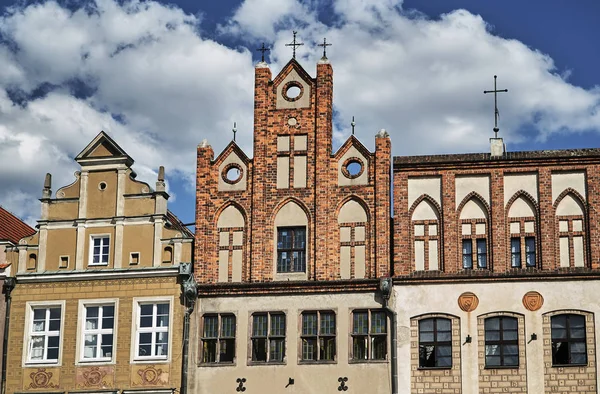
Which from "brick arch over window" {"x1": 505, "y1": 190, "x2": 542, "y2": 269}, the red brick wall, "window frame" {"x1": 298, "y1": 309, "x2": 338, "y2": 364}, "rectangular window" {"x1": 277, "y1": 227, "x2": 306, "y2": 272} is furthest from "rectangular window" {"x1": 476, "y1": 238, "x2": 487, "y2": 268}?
"rectangular window" {"x1": 277, "y1": 227, "x2": 306, "y2": 272}

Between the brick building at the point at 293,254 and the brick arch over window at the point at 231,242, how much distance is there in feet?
0.11

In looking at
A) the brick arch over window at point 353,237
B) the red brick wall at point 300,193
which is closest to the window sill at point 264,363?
the red brick wall at point 300,193

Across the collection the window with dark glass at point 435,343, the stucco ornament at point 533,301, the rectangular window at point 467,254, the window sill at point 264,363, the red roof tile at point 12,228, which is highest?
the red roof tile at point 12,228

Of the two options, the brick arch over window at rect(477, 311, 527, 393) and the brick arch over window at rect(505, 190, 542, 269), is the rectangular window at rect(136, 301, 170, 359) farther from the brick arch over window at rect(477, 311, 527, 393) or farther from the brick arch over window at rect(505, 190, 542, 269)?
the brick arch over window at rect(505, 190, 542, 269)

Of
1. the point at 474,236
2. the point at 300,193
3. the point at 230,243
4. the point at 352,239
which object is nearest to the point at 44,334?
the point at 230,243

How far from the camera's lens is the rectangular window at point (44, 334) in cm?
3838

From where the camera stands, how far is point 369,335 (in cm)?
3634

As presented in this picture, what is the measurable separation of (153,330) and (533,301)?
12.4 m

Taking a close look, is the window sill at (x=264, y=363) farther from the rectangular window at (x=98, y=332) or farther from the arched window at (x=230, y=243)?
the rectangular window at (x=98, y=332)

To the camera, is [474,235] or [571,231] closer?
[571,231]

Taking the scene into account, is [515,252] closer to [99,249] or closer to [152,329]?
[152,329]

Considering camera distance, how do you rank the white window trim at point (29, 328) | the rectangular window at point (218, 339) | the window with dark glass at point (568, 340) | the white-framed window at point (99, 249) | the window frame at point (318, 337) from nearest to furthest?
1. the window with dark glass at point (568, 340)
2. the window frame at point (318, 337)
3. the rectangular window at point (218, 339)
4. the white window trim at point (29, 328)
5. the white-framed window at point (99, 249)

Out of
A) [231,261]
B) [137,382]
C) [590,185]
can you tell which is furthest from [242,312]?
[590,185]

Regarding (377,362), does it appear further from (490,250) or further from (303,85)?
(303,85)
